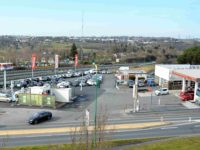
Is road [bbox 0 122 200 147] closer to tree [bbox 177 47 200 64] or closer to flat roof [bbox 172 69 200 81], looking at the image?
flat roof [bbox 172 69 200 81]

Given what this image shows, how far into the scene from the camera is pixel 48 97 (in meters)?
55.7

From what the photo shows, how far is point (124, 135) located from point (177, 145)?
7.10 meters

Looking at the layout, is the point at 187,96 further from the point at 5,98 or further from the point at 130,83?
the point at 5,98

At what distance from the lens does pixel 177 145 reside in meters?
33.1

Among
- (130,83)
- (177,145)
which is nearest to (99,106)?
(130,83)

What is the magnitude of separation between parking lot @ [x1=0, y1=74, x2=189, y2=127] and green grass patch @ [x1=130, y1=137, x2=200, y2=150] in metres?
8.82

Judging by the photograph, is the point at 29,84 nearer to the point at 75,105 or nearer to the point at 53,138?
the point at 75,105

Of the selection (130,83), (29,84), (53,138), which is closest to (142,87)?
(130,83)

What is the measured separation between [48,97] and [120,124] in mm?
14612

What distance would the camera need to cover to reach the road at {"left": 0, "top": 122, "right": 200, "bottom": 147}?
35725 mm

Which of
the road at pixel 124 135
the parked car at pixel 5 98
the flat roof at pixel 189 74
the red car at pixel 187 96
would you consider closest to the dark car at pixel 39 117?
the road at pixel 124 135

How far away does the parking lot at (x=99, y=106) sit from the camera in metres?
48.2

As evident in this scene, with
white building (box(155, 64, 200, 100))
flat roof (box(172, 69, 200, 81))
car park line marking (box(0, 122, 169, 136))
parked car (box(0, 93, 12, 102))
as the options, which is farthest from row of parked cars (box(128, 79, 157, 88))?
car park line marking (box(0, 122, 169, 136))

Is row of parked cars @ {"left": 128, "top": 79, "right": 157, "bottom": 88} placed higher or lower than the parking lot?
higher
